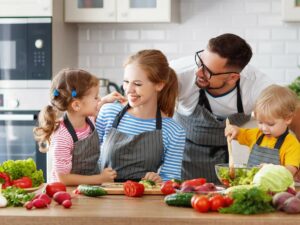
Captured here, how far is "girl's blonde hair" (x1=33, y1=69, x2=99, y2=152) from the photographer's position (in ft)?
11.3

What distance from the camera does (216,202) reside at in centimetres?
255

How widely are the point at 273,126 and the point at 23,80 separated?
8.82 ft

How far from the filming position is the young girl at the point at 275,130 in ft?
11.6

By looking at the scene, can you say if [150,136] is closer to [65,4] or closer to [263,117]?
[263,117]

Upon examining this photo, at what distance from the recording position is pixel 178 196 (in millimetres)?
2670

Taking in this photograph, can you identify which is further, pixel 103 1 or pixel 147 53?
pixel 103 1

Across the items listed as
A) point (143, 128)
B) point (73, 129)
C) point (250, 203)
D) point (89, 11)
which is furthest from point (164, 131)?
point (89, 11)

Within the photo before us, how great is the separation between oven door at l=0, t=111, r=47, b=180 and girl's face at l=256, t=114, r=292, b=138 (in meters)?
2.51

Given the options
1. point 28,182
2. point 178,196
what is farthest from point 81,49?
point 178,196

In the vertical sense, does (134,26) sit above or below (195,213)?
above

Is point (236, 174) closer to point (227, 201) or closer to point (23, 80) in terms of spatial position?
point (227, 201)

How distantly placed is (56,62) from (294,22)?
6.35 ft

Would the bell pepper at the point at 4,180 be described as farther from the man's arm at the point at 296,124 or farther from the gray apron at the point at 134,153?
the man's arm at the point at 296,124

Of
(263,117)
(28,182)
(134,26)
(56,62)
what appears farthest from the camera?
(134,26)
